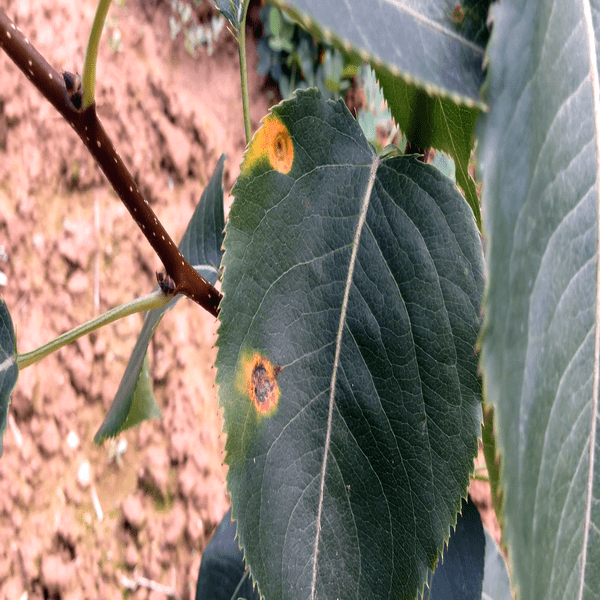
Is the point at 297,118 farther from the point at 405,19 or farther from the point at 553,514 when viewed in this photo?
the point at 553,514

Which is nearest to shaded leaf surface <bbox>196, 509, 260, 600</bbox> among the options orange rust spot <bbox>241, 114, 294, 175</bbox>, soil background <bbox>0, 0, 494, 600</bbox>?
orange rust spot <bbox>241, 114, 294, 175</bbox>

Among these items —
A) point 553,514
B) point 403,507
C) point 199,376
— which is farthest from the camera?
point 199,376

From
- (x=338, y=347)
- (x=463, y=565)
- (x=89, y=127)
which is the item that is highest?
(x=89, y=127)

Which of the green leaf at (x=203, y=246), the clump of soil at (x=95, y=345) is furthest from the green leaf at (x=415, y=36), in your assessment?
the clump of soil at (x=95, y=345)

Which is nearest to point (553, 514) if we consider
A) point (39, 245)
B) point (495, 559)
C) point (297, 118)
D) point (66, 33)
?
point (297, 118)

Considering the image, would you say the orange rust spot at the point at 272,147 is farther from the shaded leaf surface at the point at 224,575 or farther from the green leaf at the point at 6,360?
the shaded leaf surface at the point at 224,575

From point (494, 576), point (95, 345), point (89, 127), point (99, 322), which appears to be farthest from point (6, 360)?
point (95, 345)

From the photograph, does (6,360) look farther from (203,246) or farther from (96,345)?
(96,345)
